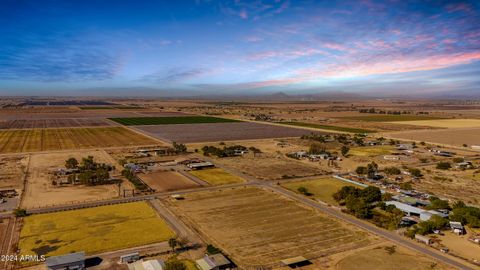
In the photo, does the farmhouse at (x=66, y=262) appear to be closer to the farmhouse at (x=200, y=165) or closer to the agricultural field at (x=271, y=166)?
the agricultural field at (x=271, y=166)

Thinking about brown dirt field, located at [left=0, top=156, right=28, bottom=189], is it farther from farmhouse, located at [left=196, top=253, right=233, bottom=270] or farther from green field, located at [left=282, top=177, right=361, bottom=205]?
green field, located at [left=282, top=177, right=361, bottom=205]

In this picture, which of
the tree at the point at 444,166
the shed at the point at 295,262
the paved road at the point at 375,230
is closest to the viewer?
the shed at the point at 295,262

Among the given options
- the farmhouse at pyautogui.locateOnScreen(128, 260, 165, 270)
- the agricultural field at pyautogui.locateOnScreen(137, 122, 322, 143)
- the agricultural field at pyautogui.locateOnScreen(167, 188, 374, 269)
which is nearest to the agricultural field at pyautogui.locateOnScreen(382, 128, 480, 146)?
the agricultural field at pyautogui.locateOnScreen(137, 122, 322, 143)

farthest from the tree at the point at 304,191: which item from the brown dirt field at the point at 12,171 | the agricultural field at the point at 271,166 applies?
the brown dirt field at the point at 12,171

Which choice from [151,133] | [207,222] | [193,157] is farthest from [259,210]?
[151,133]

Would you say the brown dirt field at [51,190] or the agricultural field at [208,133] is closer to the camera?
the brown dirt field at [51,190]

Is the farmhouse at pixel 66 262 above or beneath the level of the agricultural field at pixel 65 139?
beneath
